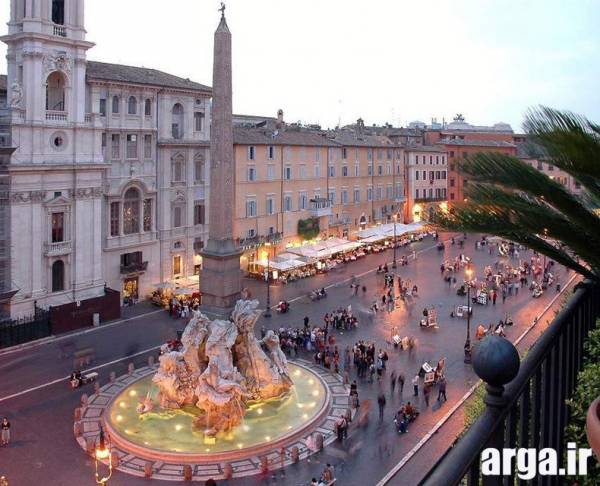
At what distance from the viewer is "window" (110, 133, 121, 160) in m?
31.0

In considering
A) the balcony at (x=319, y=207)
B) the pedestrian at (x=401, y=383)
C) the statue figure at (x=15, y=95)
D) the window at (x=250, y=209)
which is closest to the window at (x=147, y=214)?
the window at (x=250, y=209)

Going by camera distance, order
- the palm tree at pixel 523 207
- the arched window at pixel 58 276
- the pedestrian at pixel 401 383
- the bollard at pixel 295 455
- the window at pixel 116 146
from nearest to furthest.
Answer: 1. the palm tree at pixel 523 207
2. the bollard at pixel 295 455
3. the pedestrian at pixel 401 383
4. the arched window at pixel 58 276
5. the window at pixel 116 146

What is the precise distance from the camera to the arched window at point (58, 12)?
2822 cm

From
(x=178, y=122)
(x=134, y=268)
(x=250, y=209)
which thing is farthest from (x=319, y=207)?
(x=134, y=268)

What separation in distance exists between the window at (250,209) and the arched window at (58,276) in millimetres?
13389

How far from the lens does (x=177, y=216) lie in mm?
34594

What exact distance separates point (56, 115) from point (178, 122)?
7325 mm

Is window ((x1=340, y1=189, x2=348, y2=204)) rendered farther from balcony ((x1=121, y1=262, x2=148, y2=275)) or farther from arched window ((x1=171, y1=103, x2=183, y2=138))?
balcony ((x1=121, y1=262, x2=148, y2=275))

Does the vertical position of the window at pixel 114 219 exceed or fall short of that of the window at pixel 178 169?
it falls short

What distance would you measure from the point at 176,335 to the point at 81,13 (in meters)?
14.9

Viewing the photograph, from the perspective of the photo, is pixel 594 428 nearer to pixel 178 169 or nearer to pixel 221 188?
pixel 221 188

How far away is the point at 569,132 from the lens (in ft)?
13.5

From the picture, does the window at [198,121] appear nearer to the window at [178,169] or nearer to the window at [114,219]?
the window at [178,169]

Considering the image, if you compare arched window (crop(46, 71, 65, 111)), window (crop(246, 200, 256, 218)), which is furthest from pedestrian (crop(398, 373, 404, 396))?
window (crop(246, 200, 256, 218))
